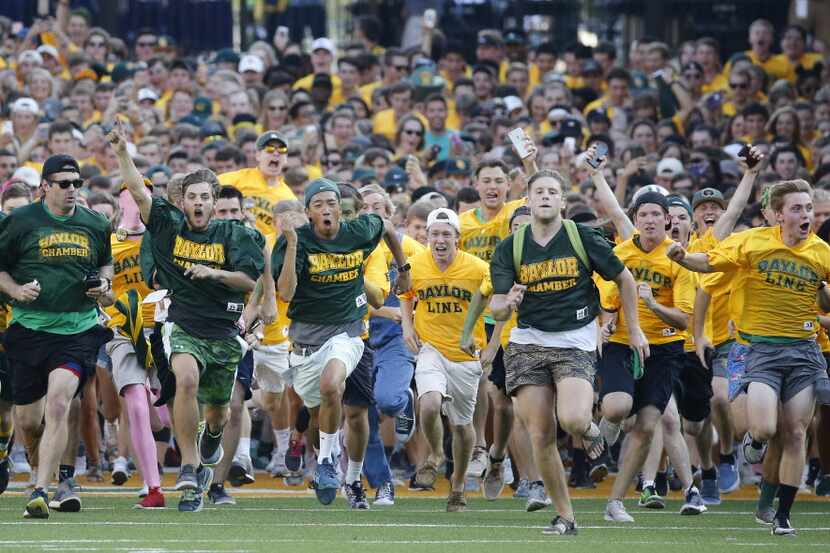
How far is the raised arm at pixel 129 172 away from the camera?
38.9 ft

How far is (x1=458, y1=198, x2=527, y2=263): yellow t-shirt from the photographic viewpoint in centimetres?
1461

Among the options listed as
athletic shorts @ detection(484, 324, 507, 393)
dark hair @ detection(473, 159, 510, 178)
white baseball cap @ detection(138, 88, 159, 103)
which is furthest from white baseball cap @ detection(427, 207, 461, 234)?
white baseball cap @ detection(138, 88, 159, 103)

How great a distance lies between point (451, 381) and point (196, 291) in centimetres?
213

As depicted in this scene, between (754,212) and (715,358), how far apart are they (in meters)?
2.09

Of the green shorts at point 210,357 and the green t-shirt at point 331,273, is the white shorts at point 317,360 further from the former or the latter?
the green shorts at point 210,357

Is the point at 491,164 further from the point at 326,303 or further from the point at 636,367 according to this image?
the point at 636,367

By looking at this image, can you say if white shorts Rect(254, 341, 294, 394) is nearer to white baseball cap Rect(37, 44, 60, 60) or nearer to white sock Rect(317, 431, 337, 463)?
white sock Rect(317, 431, 337, 463)

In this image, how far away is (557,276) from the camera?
11.3 metres

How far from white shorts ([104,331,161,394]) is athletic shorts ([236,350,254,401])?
3.37 feet

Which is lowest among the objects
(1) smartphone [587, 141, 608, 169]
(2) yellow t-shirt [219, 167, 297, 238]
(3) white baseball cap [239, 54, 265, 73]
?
(2) yellow t-shirt [219, 167, 297, 238]

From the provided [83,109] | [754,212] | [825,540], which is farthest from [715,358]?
[83,109]

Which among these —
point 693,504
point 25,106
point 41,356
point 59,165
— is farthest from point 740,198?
point 25,106

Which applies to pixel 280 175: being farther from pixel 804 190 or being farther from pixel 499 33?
pixel 499 33

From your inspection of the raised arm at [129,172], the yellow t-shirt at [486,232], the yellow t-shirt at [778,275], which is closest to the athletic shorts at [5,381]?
the raised arm at [129,172]
